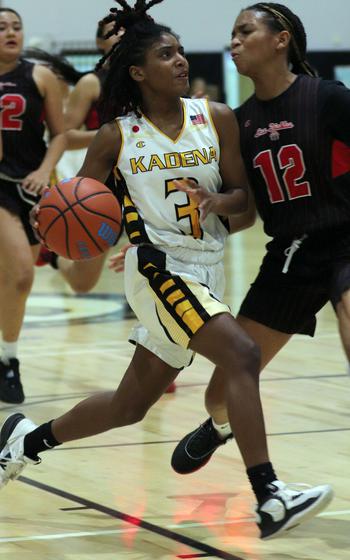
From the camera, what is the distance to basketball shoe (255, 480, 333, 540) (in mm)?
3799

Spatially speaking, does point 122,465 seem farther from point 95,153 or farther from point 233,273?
point 233,273

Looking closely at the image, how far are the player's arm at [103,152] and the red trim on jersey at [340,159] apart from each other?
0.85 m

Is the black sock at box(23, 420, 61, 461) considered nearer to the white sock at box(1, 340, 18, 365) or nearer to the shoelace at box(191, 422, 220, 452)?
the shoelace at box(191, 422, 220, 452)

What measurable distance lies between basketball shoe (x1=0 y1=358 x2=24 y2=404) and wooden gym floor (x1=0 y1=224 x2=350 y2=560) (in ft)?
0.29

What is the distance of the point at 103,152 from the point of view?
4434mm

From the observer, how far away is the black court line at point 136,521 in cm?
391

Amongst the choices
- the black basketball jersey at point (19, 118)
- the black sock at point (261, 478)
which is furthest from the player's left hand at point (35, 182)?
the black sock at point (261, 478)

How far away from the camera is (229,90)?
18719 millimetres

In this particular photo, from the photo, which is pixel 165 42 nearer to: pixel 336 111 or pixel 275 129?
pixel 275 129

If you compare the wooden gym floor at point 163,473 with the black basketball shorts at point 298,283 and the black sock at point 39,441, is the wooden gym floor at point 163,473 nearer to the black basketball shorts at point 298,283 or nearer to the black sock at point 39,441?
the black sock at point 39,441

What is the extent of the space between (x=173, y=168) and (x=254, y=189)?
51 cm

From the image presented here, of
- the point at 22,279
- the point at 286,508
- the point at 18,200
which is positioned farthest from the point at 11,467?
the point at 18,200

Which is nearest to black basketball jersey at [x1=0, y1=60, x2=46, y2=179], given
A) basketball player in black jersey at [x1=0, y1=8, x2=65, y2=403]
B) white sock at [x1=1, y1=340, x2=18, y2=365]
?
basketball player in black jersey at [x1=0, y1=8, x2=65, y2=403]

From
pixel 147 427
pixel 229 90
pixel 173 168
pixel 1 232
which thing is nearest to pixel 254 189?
pixel 173 168
